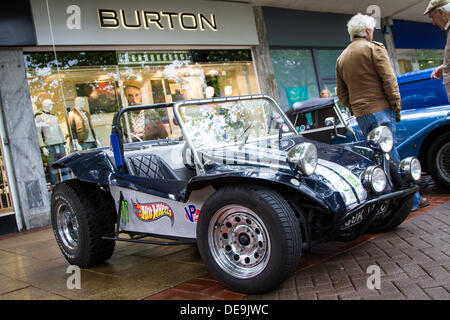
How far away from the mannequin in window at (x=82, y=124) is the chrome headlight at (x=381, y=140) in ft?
20.2

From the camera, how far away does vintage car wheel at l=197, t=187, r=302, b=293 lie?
95.4 inches

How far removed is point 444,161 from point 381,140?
2.25 metres

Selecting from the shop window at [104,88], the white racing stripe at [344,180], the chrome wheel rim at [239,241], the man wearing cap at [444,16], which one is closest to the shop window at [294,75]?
the shop window at [104,88]

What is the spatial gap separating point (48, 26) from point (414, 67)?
14044mm

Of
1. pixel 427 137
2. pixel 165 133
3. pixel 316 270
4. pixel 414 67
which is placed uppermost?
pixel 414 67

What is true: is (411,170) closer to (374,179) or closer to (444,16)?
(374,179)

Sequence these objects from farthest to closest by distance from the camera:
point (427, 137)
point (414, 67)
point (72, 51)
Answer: point (414, 67) → point (72, 51) → point (427, 137)

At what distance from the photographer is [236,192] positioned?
2584 mm

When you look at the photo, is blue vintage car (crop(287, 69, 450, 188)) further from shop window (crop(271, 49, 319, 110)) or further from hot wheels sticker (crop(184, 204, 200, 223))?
shop window (crop(271, 49, 319, 110))

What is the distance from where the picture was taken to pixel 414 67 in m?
16.4

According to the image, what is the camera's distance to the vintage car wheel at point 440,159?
16.4 feet
